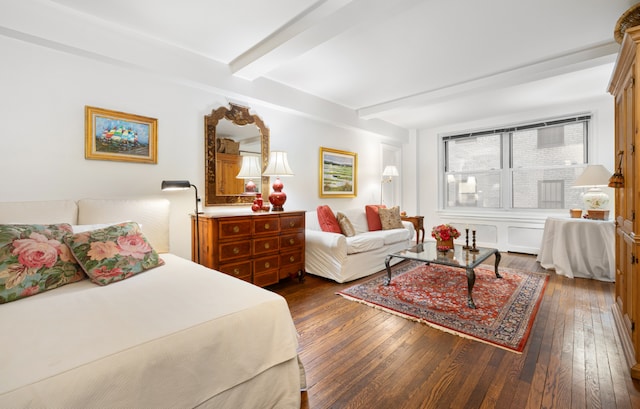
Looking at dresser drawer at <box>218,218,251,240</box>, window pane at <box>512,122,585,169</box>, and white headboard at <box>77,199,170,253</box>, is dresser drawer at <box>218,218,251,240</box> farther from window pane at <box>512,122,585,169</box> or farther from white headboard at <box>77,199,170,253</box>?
window pane at <box>512,122,585,169</box>

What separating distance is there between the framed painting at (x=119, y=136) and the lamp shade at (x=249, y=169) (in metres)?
0.91

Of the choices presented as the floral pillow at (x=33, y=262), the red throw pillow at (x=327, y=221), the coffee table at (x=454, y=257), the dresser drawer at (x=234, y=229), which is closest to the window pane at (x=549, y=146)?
the coffee table at (x=454, y=257)

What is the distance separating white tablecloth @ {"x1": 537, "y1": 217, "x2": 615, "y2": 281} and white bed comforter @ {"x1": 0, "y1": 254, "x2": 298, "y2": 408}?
13.3 ft

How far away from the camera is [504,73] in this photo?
3.38 metres

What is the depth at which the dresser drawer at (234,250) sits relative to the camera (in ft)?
8.96

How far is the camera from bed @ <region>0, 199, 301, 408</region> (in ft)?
2.78

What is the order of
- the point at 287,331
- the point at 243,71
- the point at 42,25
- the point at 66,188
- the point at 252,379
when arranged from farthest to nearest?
1. the point at 243,71
2. the point at 66,188
3. the point at 42,25
4. the point at 287,331
5. the point at 252,379

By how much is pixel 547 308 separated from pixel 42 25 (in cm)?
479

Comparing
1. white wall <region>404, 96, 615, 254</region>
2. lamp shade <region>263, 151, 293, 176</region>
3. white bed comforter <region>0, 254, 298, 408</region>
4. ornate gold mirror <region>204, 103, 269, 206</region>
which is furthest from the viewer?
white wall <region>404, 96, 615, 254</region>

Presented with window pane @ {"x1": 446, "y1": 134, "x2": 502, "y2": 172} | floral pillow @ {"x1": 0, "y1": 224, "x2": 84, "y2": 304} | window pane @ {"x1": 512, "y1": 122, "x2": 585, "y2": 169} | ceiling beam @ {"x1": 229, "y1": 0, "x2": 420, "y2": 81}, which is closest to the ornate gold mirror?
ceiling beam @ {"x1": 229, "y1": 0, "x2": 420, "y2": 81}

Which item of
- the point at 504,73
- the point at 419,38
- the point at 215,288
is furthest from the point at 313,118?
the point at 215,288

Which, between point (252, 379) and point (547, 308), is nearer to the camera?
point (252, 379)

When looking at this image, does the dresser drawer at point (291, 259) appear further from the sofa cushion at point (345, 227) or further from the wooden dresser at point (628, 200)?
the wooden dresser at point (628, 200)

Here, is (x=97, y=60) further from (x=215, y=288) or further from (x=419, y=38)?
(x=419, y=38)
